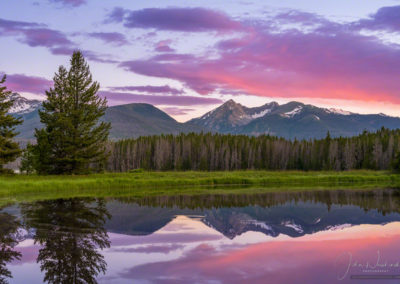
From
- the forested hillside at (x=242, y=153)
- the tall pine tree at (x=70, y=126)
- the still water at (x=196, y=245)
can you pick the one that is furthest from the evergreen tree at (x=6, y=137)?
the forested hillside at (x=242, y=153)

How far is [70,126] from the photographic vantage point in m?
46.7

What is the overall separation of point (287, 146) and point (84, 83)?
89102 mm

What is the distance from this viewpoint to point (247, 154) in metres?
127

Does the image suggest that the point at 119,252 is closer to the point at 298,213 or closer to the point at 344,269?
the point at 344,269

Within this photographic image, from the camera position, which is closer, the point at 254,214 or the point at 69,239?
the point at 69,239

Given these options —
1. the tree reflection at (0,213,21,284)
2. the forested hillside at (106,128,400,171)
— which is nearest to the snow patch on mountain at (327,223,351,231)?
the tree reflection at (0,213,21,284)

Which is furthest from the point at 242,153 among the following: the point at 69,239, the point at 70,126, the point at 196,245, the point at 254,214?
the point at 69,239

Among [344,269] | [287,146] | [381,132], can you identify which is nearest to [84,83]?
[344,269]

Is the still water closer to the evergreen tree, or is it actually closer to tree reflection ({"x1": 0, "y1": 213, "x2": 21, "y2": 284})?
tree reflection ({"x1": 0, "y1": 213, "x2": 21, "y2": 284})

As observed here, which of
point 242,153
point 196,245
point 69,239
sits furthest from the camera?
point 242,153

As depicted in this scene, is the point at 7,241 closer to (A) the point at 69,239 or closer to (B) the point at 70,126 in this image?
(A) the point at 69,239
